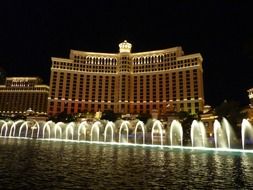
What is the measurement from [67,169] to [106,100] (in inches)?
5760

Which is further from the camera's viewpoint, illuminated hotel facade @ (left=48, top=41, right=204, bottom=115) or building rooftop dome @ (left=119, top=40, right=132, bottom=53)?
building rooftop dome @ (left=119, top=40, right=132, bottom=53)

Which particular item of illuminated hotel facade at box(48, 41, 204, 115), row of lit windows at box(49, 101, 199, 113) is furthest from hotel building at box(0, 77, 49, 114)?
row of lit windows at box(49, 101, 199, 113)

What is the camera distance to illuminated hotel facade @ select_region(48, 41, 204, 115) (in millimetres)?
153125

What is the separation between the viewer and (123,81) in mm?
162375

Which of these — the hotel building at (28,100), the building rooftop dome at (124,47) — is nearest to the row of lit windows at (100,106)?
the building rooftop dome at (124,47)

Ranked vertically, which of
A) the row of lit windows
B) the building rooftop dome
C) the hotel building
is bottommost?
the row of lit windows

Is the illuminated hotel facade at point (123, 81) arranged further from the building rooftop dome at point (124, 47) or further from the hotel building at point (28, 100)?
the hotel building at point (28, 100)

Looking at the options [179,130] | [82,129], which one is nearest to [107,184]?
[179,130]

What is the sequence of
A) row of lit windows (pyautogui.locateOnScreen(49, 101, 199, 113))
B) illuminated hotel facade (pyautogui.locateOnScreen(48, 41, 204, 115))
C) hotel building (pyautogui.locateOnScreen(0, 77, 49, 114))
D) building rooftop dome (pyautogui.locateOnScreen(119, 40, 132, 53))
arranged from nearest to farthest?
illuminated hotel facade (pyautogui.locateOnScreen(48, 41, 204, 115)) → row of lit windows (pyautogui.locateOnScreen(49, 101, 199, 113)) → building rooftop dome (pyautogui.locateOnScreen(119, 40, 132, 53)) → hotel building (pyautogui.locateOnScreen(0, 77, 49, 114))

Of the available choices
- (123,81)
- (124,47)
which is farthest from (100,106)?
(124,47)

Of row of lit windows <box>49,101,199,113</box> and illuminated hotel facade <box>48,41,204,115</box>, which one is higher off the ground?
illuminated hotel facade <box>48,41,204,115</box>

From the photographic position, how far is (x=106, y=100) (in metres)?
164

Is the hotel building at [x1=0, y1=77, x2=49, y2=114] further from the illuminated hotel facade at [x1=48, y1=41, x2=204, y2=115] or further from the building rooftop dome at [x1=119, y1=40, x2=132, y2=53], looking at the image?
the building rooftop dome at [x1=119, y1=40, x2=132, y2=53]

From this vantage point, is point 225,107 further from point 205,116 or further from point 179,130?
point 205,116
